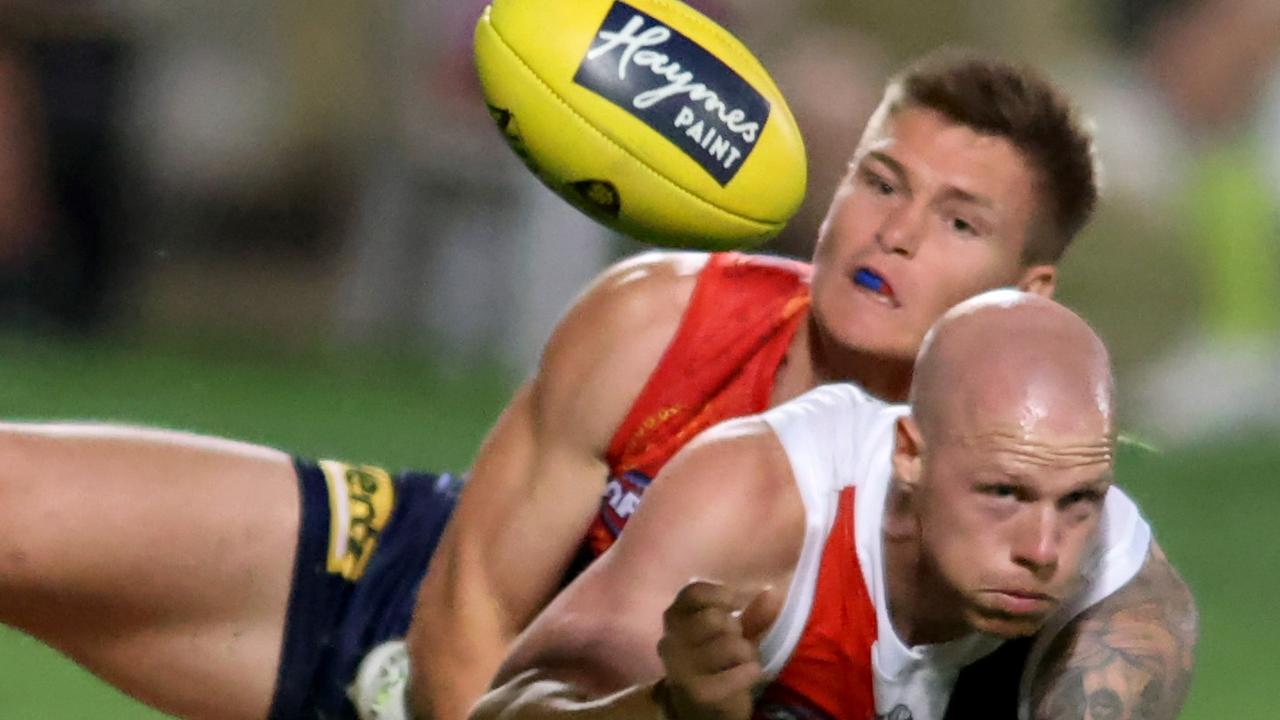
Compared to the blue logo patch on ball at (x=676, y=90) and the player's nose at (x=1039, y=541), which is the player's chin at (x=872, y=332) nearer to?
the blue logo patch on ball at (x=676, y=90)

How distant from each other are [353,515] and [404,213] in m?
7.72

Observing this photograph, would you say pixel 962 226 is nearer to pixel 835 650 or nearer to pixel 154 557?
pixel 835 650

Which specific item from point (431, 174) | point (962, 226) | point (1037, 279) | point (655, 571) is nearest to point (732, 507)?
point (655, 571)

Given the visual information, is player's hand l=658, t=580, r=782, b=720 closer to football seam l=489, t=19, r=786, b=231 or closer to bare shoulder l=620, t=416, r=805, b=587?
bare shoulder l=620, t=416, r=805, b=587

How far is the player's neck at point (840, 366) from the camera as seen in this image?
4.68 metres

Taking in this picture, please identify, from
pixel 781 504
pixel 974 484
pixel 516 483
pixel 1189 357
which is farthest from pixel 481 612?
pixel 1189 357

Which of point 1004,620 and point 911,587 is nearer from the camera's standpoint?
point 1004,620

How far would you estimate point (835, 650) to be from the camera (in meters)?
4.10

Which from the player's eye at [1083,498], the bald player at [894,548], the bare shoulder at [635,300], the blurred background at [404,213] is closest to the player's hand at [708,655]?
the bald player at [894,548]

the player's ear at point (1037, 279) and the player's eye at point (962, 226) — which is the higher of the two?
the player's eye at point (962, 226)

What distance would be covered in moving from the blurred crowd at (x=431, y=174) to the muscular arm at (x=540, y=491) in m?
5.85

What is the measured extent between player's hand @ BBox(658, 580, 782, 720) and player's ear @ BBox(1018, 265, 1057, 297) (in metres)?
1.50

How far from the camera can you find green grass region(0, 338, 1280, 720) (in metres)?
7.03

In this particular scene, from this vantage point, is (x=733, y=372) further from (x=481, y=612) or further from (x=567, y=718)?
(x=567, y=718)
